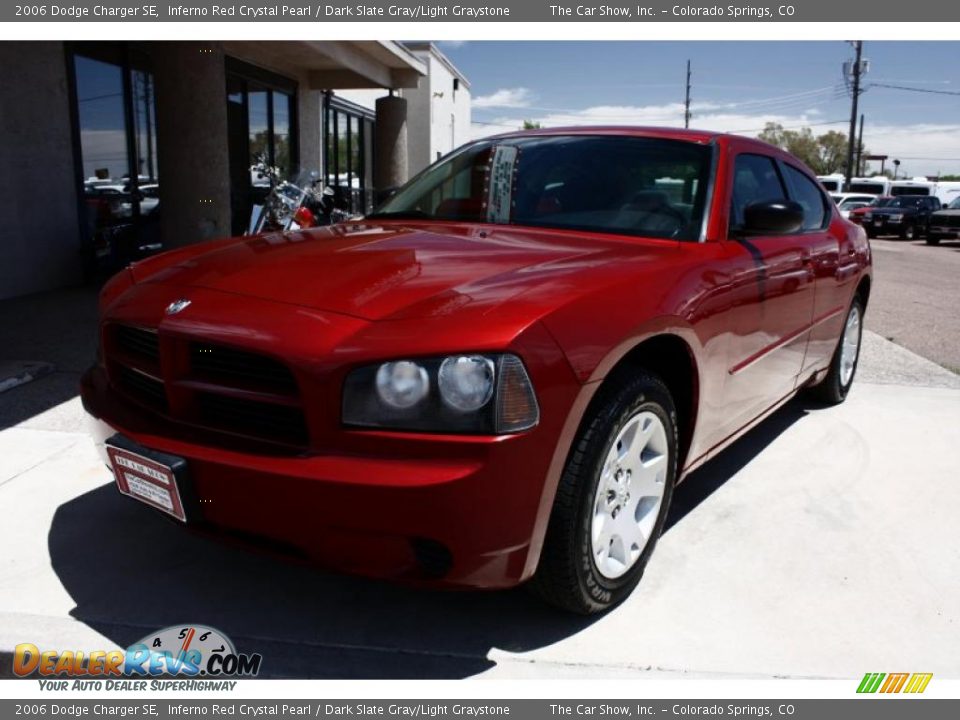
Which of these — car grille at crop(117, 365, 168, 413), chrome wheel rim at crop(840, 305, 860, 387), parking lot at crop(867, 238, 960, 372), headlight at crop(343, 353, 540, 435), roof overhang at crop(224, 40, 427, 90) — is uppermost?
roof overhang at crop(224, 40, 427, 90)

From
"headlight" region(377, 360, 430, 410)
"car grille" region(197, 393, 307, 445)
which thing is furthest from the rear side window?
"car grille" region(197, 393, 307, 445)

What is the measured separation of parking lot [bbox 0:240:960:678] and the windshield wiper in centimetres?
162

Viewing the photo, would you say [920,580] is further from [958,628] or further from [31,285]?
[31,285]

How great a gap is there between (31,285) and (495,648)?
24.3 ft

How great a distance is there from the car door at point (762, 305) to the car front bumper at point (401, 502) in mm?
1315

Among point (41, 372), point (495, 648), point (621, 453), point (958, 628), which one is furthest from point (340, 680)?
point (41, 372)

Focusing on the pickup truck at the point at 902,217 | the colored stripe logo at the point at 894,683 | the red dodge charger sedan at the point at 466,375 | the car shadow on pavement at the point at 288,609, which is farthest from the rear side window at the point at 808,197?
the pickup truck at the point at 902,217

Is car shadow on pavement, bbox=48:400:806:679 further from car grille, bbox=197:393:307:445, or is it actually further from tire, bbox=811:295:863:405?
tire, bbox=811:295:863:405

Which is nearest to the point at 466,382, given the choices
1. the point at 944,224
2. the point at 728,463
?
the point at 728,463

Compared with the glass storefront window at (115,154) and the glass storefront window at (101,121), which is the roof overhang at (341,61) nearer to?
the glass storefront window at (115,154)

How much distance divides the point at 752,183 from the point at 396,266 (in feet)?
6.52

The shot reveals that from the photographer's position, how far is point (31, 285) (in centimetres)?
815

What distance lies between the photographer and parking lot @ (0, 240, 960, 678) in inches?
97.2

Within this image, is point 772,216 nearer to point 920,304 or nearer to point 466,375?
point 466,375
